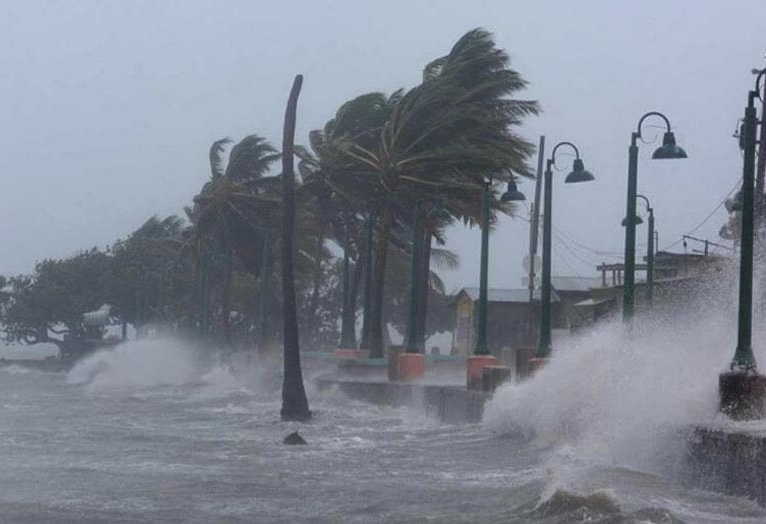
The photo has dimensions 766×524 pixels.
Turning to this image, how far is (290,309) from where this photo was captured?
31219 millimetres

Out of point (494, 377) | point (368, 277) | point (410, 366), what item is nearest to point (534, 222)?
point (368, 277)

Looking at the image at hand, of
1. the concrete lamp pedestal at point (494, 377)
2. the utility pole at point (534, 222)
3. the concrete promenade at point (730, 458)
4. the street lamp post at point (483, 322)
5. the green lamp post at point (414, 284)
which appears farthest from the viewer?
the utility pole at point (534, 222)

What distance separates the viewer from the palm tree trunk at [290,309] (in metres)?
30.0

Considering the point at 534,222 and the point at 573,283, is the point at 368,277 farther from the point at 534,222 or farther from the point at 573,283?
the point at 573,283

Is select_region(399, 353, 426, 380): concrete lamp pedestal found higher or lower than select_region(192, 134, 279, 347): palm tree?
lower

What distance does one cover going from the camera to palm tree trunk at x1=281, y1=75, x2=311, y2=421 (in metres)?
30.0

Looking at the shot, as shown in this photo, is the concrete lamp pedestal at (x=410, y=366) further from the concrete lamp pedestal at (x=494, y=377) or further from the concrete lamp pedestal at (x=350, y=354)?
the concrete lamp pedestal at (x=494, y=377)

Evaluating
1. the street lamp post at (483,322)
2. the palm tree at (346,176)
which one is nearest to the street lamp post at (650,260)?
the street lamp post at (483,322)

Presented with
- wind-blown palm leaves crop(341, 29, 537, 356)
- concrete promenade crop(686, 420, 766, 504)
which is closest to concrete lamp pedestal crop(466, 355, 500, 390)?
wind-blown palm leaves crop(341, 29, 537, 356)

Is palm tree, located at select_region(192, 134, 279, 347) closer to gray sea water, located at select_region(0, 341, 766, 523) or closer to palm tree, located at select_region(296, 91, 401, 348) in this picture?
palm tree, located at select_region(296, 91, 401, 348)

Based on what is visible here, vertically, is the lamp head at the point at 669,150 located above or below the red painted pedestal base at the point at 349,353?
above

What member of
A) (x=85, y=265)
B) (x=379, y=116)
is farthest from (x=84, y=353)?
(x=379, y=116)

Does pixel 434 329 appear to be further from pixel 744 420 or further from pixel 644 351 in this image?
pixel 744 420

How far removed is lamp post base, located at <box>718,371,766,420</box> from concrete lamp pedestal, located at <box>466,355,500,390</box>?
13901 millimetres
